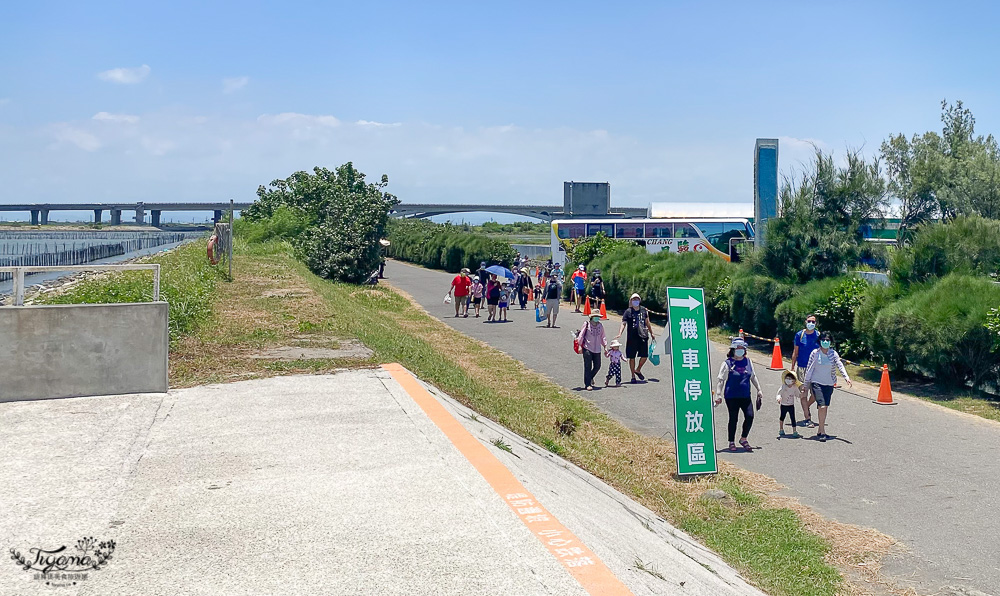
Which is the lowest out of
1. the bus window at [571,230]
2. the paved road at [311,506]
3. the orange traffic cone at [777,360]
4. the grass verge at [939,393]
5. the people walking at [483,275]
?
the grass verge at [939,393]

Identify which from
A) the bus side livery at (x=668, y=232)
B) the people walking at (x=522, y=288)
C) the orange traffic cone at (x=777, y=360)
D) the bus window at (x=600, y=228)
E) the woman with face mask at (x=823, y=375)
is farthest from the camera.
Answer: the bus window at (x=600, y=228)

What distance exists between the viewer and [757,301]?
21.3 metres

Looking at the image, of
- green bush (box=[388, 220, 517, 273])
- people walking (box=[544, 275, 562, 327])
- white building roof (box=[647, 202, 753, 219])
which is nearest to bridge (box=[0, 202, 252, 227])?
green bush (box=[388, 220, 517, 273])

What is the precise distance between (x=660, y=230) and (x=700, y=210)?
22.7 feet

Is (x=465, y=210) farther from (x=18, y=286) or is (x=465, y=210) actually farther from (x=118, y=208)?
(x=18, y=286)

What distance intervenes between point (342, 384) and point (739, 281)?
575 inches

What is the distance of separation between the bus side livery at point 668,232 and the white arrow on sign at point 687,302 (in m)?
34.9

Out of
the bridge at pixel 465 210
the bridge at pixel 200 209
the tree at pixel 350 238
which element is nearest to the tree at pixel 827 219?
the tree at pixel 350 238

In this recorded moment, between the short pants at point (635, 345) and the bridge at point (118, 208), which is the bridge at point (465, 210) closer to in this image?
the bridge at point (118, 208)

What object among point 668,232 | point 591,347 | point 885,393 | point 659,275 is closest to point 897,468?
point 885,393

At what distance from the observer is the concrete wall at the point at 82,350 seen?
8789 millimetres

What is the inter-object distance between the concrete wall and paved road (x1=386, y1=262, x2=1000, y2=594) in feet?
21.2

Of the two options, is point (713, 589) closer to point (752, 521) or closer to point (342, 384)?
point (752, 521)

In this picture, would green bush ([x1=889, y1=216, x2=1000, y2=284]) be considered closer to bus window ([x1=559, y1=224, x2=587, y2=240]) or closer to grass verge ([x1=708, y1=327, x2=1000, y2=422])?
grass verge ([x1=708, y1=327, x2=1000, y2=422])
